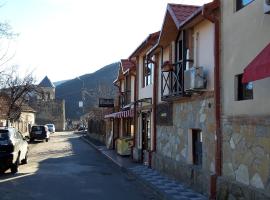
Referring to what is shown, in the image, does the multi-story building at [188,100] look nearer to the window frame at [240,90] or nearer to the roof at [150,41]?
the roof at [150,41]

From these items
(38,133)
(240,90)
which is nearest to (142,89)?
(240,90)

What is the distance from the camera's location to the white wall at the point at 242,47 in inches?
351

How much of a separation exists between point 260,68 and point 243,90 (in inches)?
87.6

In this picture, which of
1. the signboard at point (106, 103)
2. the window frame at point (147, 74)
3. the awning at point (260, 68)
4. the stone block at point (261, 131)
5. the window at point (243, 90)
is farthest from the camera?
the signboard at point (106, 103)

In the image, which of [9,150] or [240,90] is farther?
[9,150]

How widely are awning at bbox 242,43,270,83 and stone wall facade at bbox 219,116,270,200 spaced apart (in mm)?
898

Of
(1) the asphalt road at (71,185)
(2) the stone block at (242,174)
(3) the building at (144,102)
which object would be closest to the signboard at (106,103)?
(3) the building at (144,102)

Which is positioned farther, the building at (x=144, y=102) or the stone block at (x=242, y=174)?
the building at (x=144, y=102)

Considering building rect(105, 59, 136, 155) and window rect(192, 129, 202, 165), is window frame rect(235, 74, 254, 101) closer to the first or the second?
window rect(192, 129, 202, 165)

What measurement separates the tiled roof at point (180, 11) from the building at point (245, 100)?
3.03m

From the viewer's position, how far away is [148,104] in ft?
68.2

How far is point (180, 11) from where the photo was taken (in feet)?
47.4

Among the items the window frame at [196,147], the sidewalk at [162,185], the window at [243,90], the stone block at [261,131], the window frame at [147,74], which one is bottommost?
the sidewalk at [162,185]

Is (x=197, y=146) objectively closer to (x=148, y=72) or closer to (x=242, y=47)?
(x=242, y=47)
